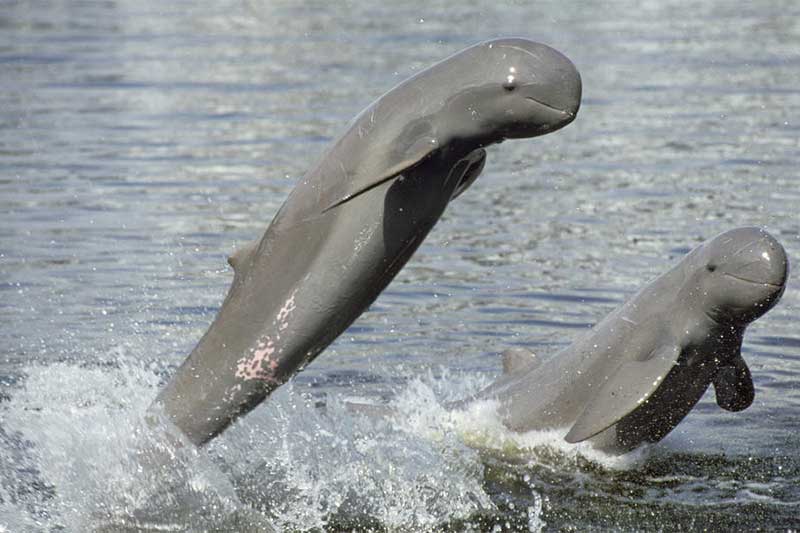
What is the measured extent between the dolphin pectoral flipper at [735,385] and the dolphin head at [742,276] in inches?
13.7

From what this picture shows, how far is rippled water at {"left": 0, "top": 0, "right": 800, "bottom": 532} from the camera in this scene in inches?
349

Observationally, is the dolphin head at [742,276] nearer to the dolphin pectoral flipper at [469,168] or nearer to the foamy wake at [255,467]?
the foamy wake at [255,467]

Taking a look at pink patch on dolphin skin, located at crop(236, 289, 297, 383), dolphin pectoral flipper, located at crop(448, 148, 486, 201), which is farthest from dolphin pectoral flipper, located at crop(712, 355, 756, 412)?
pink patch on dolphin skin, located at crop(236, 289, 297, 383)

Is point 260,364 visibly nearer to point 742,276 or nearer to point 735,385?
point 742,276

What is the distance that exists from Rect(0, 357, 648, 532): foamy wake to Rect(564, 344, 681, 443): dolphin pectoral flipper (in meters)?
0.59

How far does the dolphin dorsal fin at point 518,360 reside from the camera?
10.7 m

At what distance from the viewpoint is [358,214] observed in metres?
8.39

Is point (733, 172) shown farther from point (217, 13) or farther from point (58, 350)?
point (217, 13)

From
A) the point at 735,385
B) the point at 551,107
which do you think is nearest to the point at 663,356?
the point at 735,385

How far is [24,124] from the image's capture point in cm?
2219

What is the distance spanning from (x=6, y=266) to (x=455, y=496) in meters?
7.11

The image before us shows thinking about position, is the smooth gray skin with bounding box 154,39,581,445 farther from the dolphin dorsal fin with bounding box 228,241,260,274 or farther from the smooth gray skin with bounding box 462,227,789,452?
the smooth gray skin with bounding box 462,227,789,452

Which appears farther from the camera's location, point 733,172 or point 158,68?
point 158,68

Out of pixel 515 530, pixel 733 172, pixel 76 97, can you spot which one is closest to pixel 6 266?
pixel 515 530
